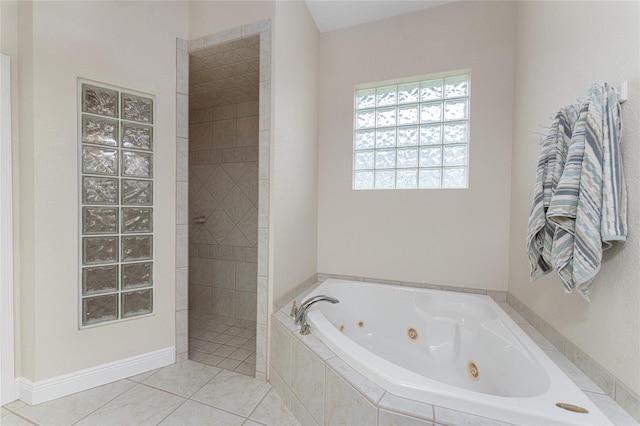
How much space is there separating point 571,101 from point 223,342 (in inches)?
111

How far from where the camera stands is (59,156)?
1532 millimetres

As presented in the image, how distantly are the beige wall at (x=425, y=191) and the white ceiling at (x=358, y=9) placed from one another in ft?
0.17

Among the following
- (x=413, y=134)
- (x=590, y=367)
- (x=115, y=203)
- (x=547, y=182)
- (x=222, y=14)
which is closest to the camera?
(x=590, y=367)

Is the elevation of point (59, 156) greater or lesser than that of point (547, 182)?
greater

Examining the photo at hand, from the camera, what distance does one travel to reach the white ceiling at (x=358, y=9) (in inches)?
81.6

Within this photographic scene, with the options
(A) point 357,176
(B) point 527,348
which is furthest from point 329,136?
(B) point 527,348

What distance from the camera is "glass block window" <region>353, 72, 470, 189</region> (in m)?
2.12

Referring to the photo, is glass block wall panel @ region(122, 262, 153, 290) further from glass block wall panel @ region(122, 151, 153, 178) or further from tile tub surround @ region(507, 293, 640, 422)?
tile tub surround @ region(507, 293, 640, 422)

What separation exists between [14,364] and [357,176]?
100 inches

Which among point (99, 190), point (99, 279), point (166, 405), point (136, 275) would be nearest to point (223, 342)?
point (166, 405)

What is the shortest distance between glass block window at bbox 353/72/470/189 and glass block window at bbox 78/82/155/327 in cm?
165

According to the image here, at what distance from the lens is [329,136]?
2.43 meters

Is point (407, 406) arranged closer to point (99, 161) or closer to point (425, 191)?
point (425, 191)

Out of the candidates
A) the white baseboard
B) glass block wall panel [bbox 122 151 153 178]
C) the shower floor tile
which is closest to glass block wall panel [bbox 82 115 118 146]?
glass block wall panel [bbox 122 151 153 178]
